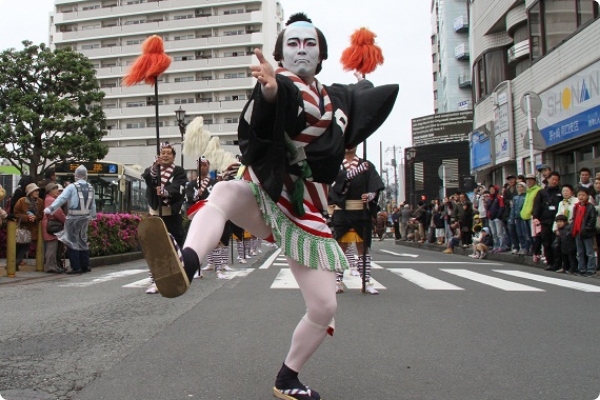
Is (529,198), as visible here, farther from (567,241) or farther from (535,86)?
(535,86)

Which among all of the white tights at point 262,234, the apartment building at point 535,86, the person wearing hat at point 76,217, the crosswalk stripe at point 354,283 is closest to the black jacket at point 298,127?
the white tights at point 262,234

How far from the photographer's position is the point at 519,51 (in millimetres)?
21453

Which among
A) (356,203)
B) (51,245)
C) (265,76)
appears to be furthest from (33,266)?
(265,76)

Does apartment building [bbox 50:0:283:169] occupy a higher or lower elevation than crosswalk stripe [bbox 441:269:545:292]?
higher

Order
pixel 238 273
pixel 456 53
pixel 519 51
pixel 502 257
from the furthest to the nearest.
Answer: pixel 456 53 < pixel 519 51 < pixel 502 257 < pixel 238 273

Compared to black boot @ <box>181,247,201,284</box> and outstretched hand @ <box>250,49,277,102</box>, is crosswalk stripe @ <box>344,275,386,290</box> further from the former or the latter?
outstretched hand @ <box>250,49,277,102</box>

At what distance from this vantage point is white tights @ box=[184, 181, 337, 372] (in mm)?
2643

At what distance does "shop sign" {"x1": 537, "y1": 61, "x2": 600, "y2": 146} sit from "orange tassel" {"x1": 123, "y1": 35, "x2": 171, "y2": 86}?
12.8 meters

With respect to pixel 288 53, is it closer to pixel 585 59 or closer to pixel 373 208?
pixel 373 208

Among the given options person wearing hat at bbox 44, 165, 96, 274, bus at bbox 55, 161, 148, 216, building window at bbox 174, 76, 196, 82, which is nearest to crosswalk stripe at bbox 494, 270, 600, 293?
person wearing hat at bbox 44, 165, 96, 274

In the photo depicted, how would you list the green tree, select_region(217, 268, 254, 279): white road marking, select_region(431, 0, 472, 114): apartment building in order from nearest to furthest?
1. select_region(217, 268, 254, 279): white road marking
2. the green tree
3. select_region(431, 0, 472, 114): apartment building

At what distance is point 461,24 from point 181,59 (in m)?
30.7

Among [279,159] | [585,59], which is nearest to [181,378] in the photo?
[279,159]

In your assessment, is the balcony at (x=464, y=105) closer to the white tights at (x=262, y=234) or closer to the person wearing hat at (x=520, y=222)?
the person wearing hat at (x=520, y=222)
